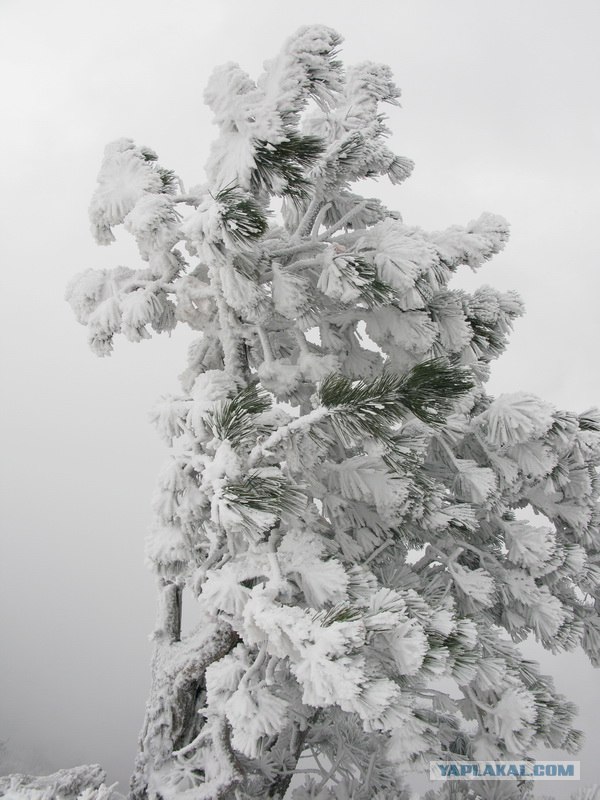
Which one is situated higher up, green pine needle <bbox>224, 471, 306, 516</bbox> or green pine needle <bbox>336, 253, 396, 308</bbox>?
green pine needle <bbox>336, 253, 396, 308</bbox>

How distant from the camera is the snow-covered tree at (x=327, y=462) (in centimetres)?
370

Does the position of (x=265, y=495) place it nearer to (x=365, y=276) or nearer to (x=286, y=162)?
(x=365, y=276)

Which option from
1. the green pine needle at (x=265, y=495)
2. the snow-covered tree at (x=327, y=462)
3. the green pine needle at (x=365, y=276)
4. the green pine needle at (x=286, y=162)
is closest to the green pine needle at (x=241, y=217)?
the snow-covered tree at (x=327, y=462)

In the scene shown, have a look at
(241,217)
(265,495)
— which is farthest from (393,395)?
(241,217)

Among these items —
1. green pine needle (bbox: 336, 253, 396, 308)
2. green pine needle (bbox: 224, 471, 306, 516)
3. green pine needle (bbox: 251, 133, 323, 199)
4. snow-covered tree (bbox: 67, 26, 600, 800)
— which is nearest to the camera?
green pine needle (bbox: 224, 471, 306, 516)

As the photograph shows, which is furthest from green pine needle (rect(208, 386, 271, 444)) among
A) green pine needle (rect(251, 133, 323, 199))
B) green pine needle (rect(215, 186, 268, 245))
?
green pine needle (rect(251, 133, 323, 199))

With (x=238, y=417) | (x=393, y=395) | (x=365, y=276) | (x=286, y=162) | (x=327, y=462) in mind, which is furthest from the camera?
(x=327, y=462)

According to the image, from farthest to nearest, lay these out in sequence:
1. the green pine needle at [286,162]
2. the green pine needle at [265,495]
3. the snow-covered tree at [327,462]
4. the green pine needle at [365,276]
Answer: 1. the green pine needle at [365,276]
2. the green pine needle at [286,162]
3. the snow-covered tree at [327,462]
4. the green pine needle at [265,495]

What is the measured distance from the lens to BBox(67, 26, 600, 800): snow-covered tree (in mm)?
3703

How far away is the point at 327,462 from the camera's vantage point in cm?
462

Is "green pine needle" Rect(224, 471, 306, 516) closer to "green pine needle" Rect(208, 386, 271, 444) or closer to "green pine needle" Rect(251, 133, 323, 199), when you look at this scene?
"green pine needle" Rect(208, 386, 271, 444)

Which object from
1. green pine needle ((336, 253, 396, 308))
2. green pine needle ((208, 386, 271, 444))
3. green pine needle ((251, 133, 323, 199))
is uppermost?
green pine needle ((251, 133, 323, 199))

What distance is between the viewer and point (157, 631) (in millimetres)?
5320

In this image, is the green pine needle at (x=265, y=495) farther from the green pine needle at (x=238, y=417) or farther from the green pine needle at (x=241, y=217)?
the green pine needle at (x=241, y=217)
